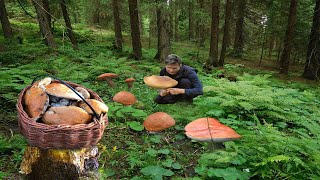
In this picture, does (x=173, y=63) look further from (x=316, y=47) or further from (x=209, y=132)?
(x=316, y=47)

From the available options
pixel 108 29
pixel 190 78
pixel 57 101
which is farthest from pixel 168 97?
pixel 108 29

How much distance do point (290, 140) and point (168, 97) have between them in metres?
2.67

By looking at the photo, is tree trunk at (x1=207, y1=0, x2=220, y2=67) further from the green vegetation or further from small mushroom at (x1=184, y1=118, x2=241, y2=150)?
small mushroom at (x1=184, y1=118, x2=241, y2=150)

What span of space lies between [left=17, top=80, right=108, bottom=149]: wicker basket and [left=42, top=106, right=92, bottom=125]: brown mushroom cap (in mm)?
127

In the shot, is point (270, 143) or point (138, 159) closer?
point (270, 143)

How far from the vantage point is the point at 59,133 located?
2475 mm

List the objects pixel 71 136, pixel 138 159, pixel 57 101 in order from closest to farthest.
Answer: pixel 71 136 < pixel 57 101 < pixel 138 159

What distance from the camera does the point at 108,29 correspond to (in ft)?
95.2

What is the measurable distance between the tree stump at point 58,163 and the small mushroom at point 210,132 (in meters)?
1.24

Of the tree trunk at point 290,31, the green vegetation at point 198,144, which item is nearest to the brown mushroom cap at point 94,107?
the green vegetation at point 198,144

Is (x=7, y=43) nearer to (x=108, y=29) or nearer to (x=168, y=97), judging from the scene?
(x=168, y=97)

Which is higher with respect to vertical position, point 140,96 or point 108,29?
point 108,29

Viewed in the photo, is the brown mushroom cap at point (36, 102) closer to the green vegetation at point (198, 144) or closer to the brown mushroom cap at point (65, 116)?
the brown mushroom cap at point (65, 116)

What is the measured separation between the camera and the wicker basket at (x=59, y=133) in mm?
2441
